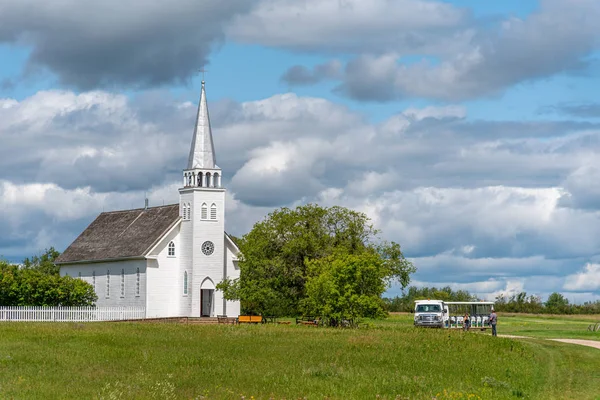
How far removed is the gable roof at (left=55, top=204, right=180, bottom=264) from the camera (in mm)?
78969

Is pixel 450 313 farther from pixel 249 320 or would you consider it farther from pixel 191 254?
Answer: pixel 191 254

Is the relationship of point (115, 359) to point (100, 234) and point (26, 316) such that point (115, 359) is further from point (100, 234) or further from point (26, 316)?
point (100, 234)

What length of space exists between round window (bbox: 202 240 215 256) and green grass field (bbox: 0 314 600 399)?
3141 centimetres

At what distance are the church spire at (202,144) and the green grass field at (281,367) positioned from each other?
110ft

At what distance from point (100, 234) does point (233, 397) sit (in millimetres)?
66914

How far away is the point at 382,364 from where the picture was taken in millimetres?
32469

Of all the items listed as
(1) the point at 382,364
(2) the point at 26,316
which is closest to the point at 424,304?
(2) the point at 26,316

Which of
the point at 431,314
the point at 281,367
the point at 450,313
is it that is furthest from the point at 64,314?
the point at 281,367

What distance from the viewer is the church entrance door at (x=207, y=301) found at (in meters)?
77.9

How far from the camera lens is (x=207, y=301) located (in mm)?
78062

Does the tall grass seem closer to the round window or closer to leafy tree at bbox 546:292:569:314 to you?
the round window

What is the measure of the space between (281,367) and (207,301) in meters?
48.3

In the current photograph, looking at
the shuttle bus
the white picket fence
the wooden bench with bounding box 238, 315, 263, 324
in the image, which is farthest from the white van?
the white picket fence

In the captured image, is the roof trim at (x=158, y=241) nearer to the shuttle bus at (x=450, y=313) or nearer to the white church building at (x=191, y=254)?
the white church building at (x=191, y=254)
